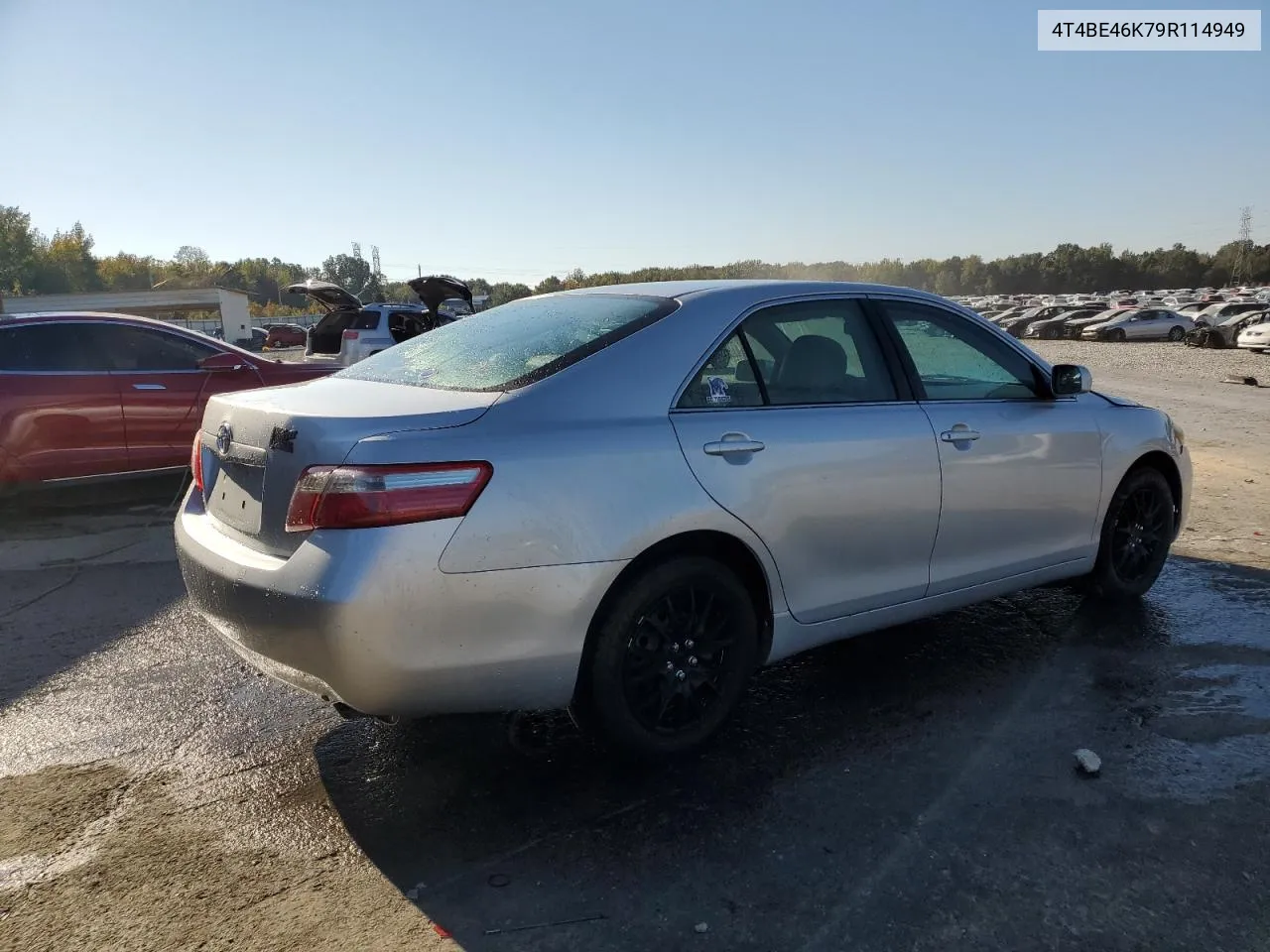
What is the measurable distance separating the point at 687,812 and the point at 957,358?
2322mm

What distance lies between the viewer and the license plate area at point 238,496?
112 inches

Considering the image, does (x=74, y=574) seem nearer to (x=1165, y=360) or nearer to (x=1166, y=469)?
(x=1166, y=469)

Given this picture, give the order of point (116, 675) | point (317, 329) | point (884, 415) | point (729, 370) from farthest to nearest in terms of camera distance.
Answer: point (317, 329) → point (116, 675) → point (884, 415) → point (729, 370)

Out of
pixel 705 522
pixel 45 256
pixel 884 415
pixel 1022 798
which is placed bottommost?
pixel 1022 798

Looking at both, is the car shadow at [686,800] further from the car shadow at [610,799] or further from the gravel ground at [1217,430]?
the gravel ground at [1217,430]

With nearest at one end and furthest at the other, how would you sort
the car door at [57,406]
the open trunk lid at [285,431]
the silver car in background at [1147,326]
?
the open trunk lid at [285,431] → the car door at [57,406] → the silver car in background at [1147,326]

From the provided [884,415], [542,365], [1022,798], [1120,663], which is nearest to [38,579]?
[542,365]

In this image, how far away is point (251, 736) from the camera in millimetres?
3430

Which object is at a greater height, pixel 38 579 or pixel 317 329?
pixel 317 329

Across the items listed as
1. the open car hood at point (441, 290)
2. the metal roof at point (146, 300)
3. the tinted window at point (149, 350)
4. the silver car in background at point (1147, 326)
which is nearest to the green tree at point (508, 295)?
the open car hood at point (441, 290)

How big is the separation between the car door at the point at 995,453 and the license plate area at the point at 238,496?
2.49 meters

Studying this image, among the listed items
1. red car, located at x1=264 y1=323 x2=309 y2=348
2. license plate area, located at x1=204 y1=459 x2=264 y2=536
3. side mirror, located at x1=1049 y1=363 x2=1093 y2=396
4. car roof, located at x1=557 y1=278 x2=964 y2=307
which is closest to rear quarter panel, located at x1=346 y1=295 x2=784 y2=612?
car roof, located at x1=557 y1=278 x2=964 y2=307

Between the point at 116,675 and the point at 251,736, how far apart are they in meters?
1.01

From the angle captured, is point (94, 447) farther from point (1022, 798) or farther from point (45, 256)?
point (45, 256)
